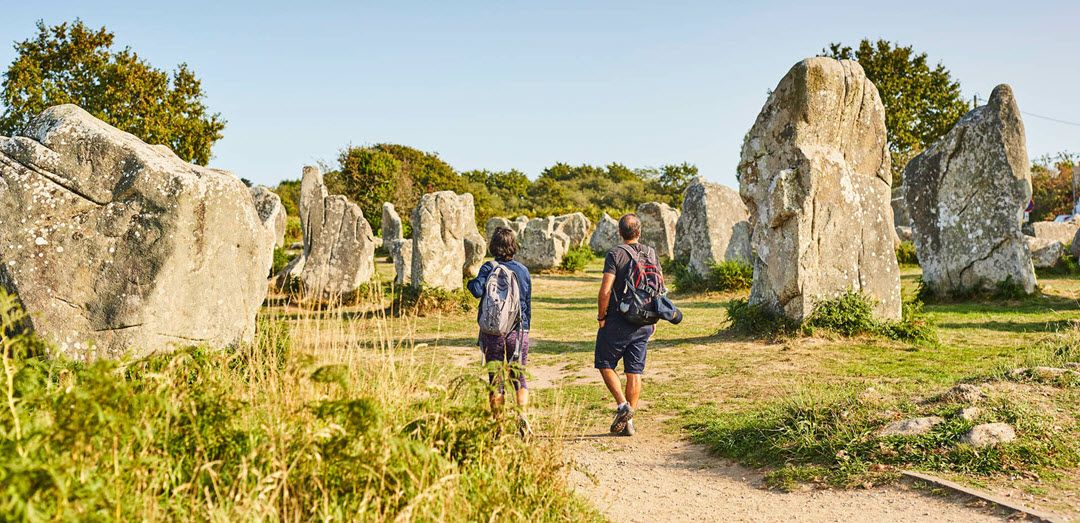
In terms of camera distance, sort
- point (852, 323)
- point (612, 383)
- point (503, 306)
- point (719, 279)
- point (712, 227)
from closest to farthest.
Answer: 1. point (503, 306)
2. point (612, 383)
3. point (852, 323)
4. point (719, 279)
5. point (712, 227)

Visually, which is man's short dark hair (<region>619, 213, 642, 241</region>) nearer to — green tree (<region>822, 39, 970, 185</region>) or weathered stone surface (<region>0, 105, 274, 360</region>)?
weathered stone surface (<region>0, 105, 274, 360</region>)

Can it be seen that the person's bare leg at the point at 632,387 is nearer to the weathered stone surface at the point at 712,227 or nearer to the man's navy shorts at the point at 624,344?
the man's navy shorts at the point at 624,344

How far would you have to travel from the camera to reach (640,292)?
6746 millimetres

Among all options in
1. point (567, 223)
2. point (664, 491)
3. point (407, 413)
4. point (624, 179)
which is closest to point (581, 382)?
point (664, 491)

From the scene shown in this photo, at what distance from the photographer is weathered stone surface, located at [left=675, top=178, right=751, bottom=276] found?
64.6 feet

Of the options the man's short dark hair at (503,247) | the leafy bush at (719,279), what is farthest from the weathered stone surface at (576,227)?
the man's short dark hair at (503,247)

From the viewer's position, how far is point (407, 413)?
4.39m

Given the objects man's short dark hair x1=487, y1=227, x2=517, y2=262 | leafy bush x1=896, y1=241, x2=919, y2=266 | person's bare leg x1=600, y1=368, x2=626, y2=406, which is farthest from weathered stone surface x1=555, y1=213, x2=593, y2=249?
man's short dark hair x1=487, y1=227, x2=517, y2=262

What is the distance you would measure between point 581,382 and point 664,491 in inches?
141

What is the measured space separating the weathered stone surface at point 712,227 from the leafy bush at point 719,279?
1.18ft

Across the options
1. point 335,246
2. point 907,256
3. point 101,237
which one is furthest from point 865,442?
point 907,256

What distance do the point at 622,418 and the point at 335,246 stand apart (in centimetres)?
1175

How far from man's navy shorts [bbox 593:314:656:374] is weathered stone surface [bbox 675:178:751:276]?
12040mm

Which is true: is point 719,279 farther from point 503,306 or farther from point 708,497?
point 708,497
